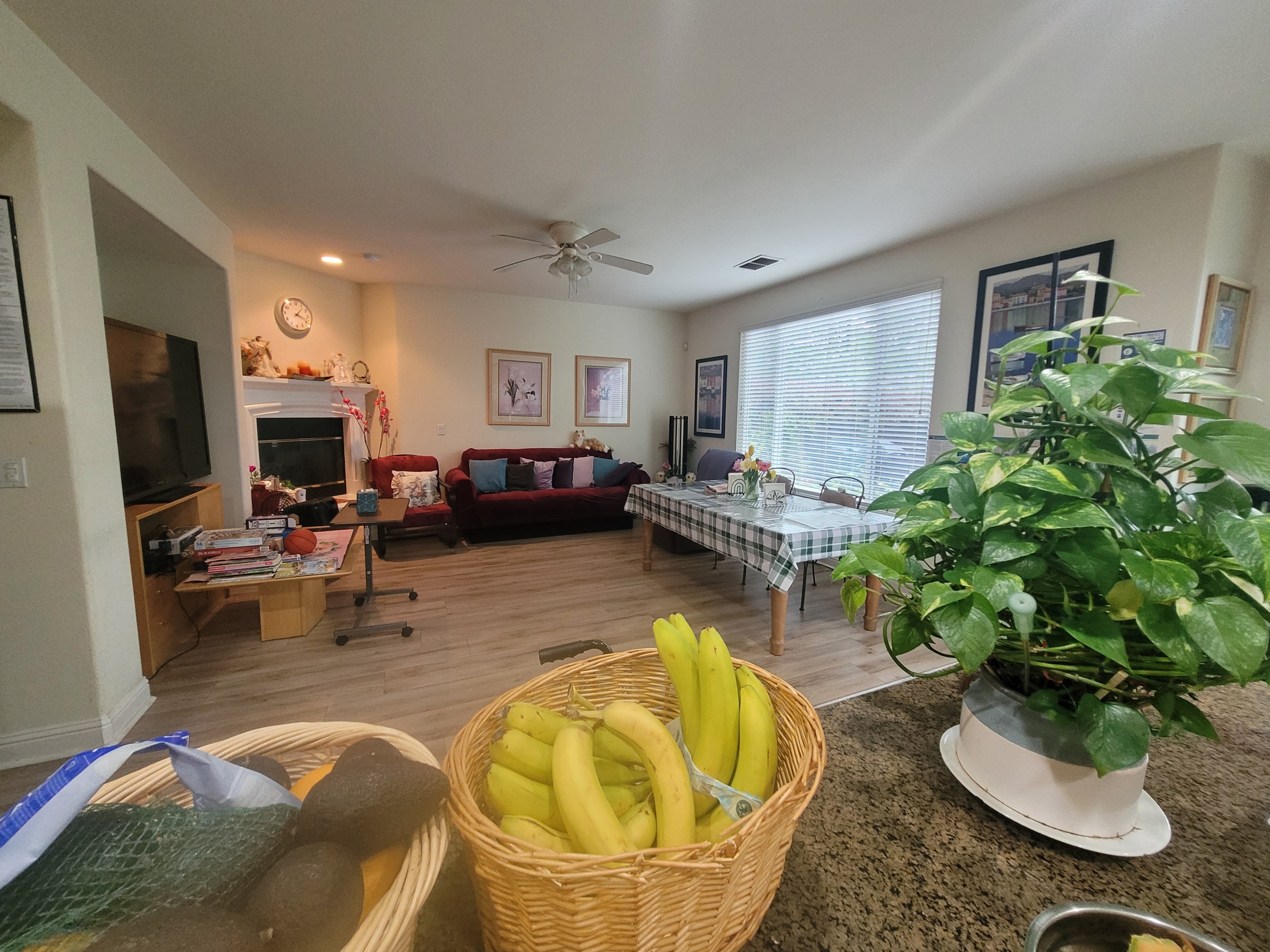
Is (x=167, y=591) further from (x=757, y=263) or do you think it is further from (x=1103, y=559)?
(x=757, y=263)

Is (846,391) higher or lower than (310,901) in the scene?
higher

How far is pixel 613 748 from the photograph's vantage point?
0.58 meters

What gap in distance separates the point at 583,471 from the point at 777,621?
344 centimetres

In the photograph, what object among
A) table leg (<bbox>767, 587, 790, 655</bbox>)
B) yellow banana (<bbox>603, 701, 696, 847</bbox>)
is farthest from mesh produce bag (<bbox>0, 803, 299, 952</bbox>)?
table leg (<bbox>767, 587, 790, 655</bbox>)

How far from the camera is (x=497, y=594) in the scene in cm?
345

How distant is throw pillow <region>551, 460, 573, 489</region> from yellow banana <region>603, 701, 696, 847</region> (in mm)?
5049

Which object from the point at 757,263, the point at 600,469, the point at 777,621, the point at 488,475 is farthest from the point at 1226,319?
the point at 488,475

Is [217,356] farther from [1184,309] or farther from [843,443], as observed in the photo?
[1184,309]

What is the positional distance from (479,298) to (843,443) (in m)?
4.19

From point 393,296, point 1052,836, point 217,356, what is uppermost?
point 393,296

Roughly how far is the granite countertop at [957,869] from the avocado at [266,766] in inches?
8.5

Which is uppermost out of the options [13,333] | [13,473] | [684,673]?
[13,333]

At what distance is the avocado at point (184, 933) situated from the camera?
0.95 ft

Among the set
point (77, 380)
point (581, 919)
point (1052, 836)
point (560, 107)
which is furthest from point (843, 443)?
point (77, 380)
